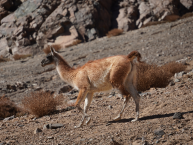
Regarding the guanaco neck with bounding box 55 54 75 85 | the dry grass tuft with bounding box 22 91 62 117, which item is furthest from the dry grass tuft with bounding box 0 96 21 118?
the guanaco neck with bounding box 55 54 75 85

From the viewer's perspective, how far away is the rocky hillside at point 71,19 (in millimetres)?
22312

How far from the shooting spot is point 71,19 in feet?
75.9

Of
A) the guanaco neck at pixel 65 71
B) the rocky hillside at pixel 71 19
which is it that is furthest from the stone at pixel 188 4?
the guanaco neck at pixel 65 71

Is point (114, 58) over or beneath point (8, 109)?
over

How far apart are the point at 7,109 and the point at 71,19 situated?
1672 centimetres

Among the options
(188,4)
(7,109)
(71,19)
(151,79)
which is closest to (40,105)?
(7,109)

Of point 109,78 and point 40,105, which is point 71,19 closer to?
point 40,105

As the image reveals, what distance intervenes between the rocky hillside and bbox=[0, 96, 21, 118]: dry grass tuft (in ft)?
47.6

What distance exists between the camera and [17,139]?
492 centimetres

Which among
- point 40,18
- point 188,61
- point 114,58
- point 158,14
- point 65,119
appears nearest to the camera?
point 114,58

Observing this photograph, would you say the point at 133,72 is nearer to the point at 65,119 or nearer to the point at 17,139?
the point at 65,119

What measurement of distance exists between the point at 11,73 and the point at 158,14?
47.6 ft

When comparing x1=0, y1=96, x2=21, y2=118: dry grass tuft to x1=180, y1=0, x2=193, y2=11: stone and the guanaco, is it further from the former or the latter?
x1=180, y1=0, x2=193, y2=11: stone

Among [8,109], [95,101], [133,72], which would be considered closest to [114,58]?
[133,72]
